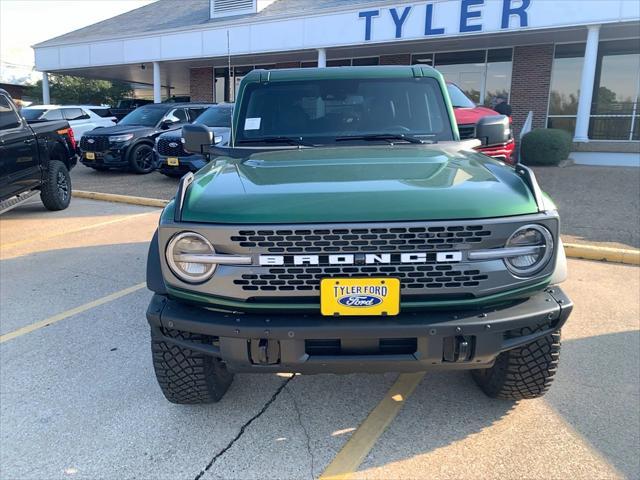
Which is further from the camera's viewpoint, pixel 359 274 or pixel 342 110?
pixel 342 110

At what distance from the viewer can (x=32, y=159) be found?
7.55m

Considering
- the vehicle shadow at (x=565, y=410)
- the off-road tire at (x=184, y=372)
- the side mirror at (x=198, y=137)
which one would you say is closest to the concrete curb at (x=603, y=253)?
the vehicle shadow at (x=565, y=410)

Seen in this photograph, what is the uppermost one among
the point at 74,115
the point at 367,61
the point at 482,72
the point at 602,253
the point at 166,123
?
the point at 367,61

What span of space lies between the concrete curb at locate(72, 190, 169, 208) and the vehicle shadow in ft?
23.0

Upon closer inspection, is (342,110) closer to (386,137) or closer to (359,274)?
(386,137)

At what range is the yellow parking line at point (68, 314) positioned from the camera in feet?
13.3

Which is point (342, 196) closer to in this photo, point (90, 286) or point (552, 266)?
point (552, 266)

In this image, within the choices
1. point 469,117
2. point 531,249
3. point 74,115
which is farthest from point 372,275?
point 74,115

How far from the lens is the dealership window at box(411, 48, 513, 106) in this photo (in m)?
17.2

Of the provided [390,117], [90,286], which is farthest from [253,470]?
[90,286]

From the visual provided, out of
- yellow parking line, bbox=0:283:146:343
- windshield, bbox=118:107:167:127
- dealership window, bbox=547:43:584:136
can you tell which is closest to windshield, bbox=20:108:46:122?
windshield, bbox=118:107:167:127

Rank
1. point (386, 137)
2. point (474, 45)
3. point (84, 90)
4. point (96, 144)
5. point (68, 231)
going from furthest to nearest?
point (84, 90)
point (474, 45)
point (96, 144)
point (68, 231)
point (386, 137)

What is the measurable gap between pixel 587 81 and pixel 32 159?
13.5 meters

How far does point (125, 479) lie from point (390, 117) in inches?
109
